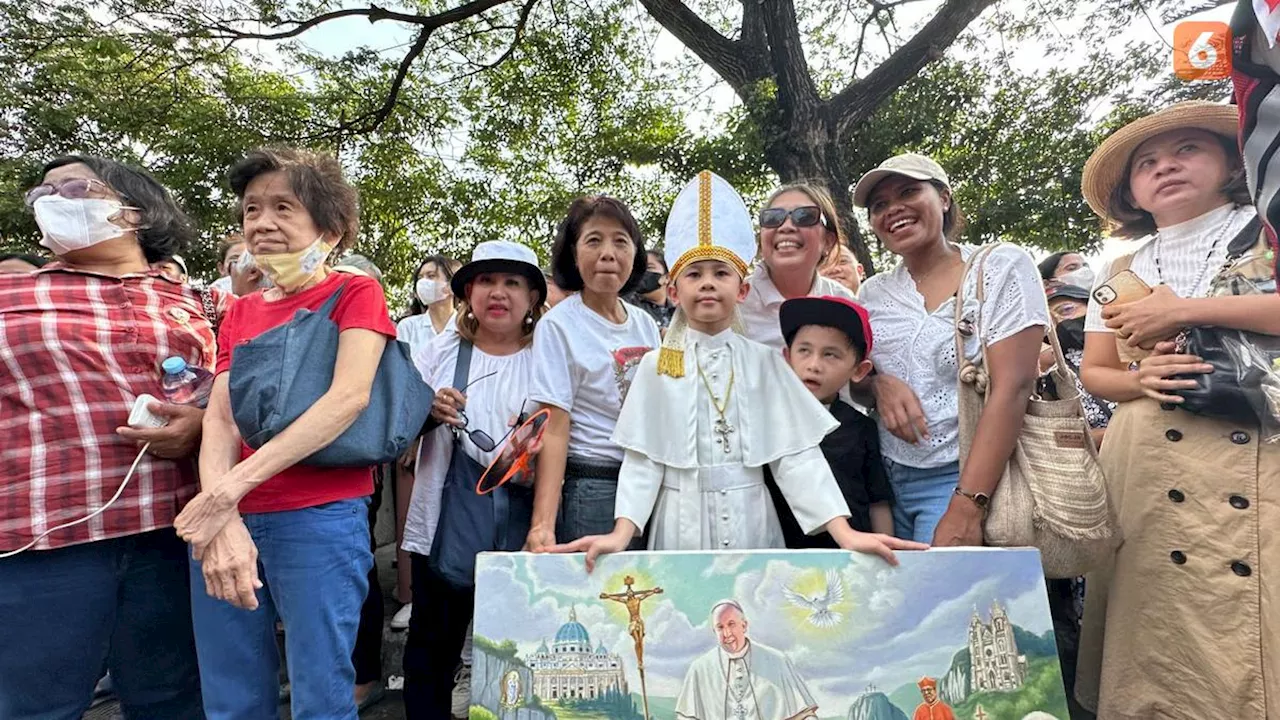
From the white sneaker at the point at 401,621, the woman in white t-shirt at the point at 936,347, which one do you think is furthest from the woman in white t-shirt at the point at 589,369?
the white sneaker at the point at 401,621

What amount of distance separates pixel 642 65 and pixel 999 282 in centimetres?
987

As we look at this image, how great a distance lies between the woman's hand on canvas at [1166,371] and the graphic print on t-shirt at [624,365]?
5.24 feet

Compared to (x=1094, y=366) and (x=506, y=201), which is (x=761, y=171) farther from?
(x=1094, y=366)

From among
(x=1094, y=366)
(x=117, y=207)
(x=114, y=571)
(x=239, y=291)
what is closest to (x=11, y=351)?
(x=117, y=207)

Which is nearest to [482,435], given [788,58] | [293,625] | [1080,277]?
[293,625]

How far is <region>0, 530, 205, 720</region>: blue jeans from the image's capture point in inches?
76.5

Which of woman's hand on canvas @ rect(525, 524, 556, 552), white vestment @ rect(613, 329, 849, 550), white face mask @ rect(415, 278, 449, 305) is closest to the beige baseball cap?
white vestment @ rect(613, 329, 849, 550)

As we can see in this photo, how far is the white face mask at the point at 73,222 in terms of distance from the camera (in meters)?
2.05

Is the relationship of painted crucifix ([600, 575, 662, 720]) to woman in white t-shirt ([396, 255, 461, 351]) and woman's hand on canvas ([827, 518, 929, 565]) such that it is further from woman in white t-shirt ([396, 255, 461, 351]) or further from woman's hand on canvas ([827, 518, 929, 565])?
woman in white t-shirt ([396, 255, 461, 351])

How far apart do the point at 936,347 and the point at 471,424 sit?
174 cm

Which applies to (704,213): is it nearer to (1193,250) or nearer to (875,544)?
(875,544)

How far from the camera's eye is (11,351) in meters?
1.95

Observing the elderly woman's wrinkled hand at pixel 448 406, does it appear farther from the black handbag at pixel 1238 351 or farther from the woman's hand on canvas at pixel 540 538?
the black handbag at pixel 1238 351

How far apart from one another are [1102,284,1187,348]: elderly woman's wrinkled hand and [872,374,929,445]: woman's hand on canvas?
0.64 meters
